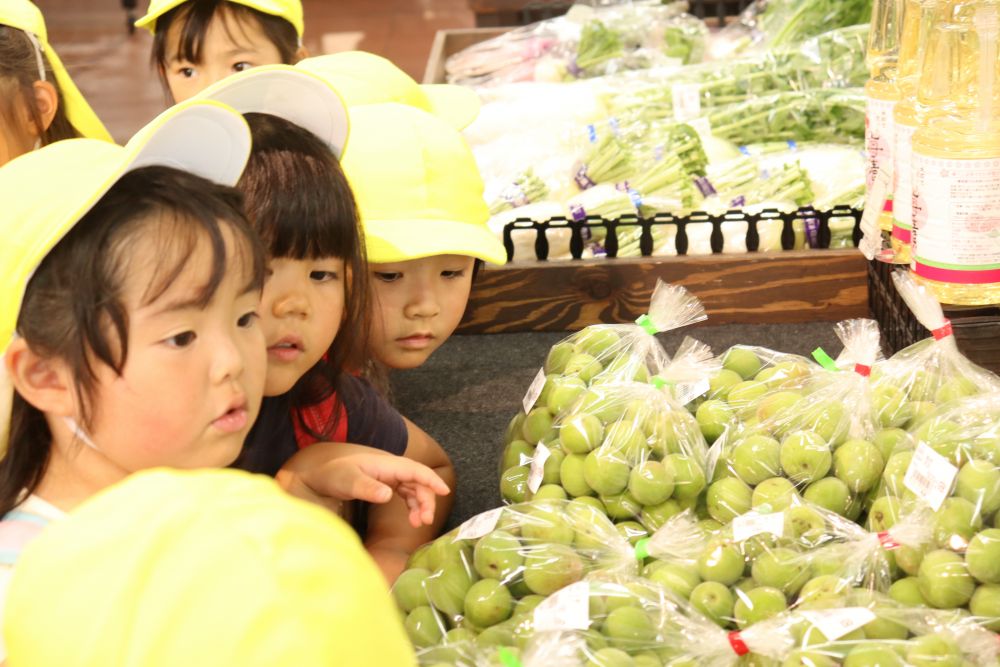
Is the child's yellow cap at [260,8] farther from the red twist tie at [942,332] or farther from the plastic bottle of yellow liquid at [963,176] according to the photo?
the red twist tie at [942,332]

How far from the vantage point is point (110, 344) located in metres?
1.20

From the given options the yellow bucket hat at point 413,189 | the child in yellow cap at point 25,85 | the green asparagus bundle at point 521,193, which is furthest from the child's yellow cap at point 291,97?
the green asparagus bundle at point 521,193

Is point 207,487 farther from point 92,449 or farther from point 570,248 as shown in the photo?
point 570,248

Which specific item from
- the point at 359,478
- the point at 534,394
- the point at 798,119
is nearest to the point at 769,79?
the point at 798,119

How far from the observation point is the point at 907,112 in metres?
1.81

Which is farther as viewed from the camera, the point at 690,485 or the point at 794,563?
the point at 690,485

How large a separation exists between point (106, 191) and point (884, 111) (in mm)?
1204

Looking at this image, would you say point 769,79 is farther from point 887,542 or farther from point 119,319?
point 119,319

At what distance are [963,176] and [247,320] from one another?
958 millimetres

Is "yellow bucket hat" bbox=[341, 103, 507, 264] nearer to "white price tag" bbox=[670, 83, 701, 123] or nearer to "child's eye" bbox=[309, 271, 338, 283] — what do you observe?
"child's eye" bbox=[309, 271, 338, 283]

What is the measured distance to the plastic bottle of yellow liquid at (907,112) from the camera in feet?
5.76

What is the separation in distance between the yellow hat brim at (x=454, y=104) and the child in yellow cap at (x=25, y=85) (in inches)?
29.2

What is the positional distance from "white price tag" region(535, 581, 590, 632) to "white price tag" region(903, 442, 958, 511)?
14.7 inches

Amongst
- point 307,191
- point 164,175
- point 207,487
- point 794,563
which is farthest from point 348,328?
point 207,487
